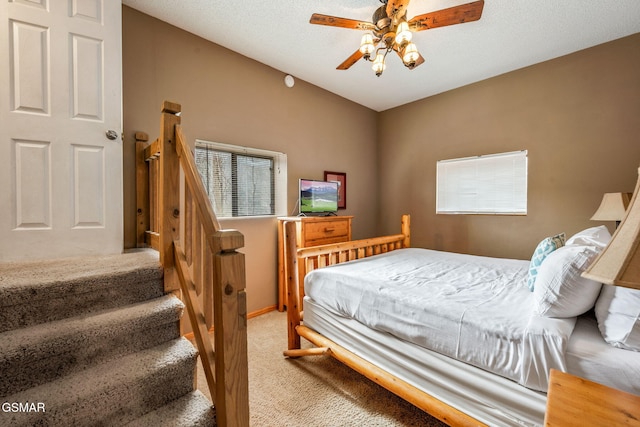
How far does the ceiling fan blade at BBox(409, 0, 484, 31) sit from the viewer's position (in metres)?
1.61

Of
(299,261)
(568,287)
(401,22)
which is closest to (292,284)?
(299,261)

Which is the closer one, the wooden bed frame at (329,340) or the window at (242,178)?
the wooden bed frame at (329,340)

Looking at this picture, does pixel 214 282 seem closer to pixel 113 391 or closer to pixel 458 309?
pixel 113 391

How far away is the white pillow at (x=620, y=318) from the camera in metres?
1.04

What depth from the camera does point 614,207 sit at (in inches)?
85.8

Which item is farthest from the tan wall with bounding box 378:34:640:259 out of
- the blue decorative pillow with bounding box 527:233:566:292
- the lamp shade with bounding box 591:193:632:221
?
the blue decorative pillow with bounding box 527:233:566:292

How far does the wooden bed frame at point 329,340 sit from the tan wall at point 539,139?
132 centimetres

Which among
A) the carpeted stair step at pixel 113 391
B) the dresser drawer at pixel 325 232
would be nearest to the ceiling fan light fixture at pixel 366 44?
the dresser drawer at pixel 325 232

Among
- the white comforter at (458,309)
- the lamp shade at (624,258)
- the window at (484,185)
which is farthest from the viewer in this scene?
the window at (484,185)

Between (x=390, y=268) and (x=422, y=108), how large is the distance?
9.26 feet

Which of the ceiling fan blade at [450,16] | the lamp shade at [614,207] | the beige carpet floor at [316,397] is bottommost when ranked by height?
the beige carpet floor at [316,397]

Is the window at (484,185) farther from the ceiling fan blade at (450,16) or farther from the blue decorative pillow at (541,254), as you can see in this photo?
the ceiling fan blade at (450,16)

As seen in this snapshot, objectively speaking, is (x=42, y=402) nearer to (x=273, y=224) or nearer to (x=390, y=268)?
(x=390, y=268)

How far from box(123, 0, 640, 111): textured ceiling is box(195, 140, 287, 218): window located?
41.1 inches
